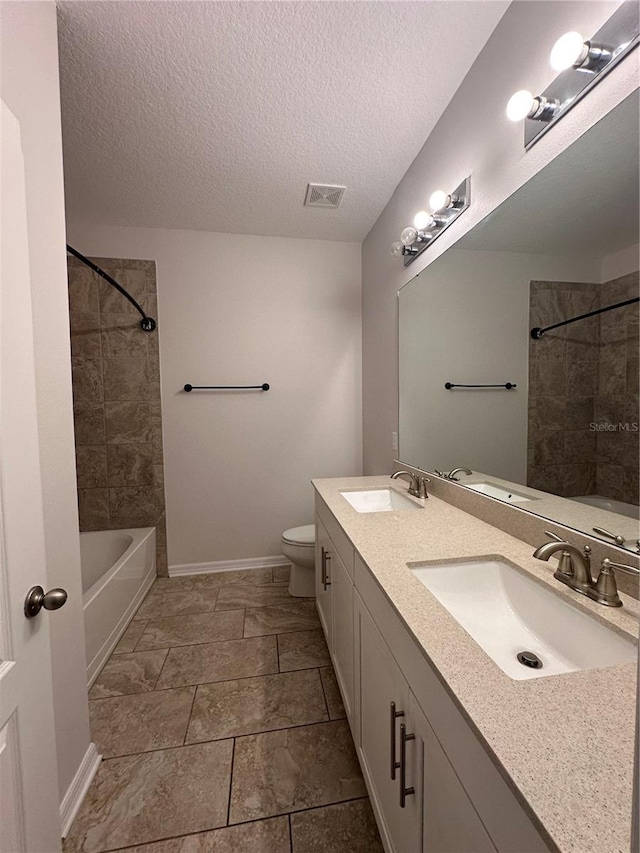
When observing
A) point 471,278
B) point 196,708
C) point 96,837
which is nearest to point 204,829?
point 96,837

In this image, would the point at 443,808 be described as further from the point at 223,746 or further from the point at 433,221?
the point at 433,221

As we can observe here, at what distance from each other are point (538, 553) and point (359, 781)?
1039 millimetres

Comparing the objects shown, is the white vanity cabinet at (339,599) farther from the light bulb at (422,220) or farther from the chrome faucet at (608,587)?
the light bulb at (422,220)

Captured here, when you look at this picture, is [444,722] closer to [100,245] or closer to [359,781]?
[359,781]

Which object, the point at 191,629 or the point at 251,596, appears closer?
the point at 191,629

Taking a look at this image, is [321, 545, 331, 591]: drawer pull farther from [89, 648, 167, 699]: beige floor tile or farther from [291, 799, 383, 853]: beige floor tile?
[89, 648, 167, 699]: beige floor tile

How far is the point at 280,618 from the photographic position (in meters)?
2.16

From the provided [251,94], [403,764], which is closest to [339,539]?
[403,764]

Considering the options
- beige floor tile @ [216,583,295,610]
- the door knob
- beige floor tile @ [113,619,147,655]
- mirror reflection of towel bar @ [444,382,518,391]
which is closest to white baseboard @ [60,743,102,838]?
beige floor tile @ [113,619,147,655]

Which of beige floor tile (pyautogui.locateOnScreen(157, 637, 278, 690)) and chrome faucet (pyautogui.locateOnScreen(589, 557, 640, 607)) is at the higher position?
chrome faucet (pyautogui.locateOnScreen(589, 557, 640, 607))

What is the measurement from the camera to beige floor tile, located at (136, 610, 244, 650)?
6.45 feet

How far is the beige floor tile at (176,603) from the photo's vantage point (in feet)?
7.38

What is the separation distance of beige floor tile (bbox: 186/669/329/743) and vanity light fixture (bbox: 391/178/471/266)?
214 cm

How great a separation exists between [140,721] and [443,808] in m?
1.35
